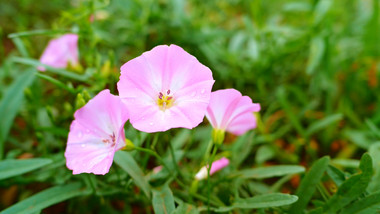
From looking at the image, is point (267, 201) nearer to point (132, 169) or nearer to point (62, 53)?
point (132, 169)

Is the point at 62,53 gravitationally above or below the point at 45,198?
above

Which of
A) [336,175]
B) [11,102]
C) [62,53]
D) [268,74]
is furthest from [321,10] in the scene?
[11,102]

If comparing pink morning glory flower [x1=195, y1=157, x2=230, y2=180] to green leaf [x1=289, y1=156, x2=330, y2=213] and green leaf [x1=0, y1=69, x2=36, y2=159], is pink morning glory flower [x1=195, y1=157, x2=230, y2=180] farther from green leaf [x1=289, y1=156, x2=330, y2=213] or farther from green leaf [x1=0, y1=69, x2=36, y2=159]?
green leaf [x1=0, y1=69, x2=36, y2=159]

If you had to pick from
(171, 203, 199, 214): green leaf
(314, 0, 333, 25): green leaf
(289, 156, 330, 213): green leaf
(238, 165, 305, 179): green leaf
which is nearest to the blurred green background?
(314, 0, 333, 25): green leaf

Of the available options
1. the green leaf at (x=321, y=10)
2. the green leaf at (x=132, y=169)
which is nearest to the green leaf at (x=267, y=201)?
the green leaf at (x=132, y=169)

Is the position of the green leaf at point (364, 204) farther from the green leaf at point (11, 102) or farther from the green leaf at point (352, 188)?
the green leaf at point (11, 102)

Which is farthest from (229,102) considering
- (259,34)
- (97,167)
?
(259,34)
